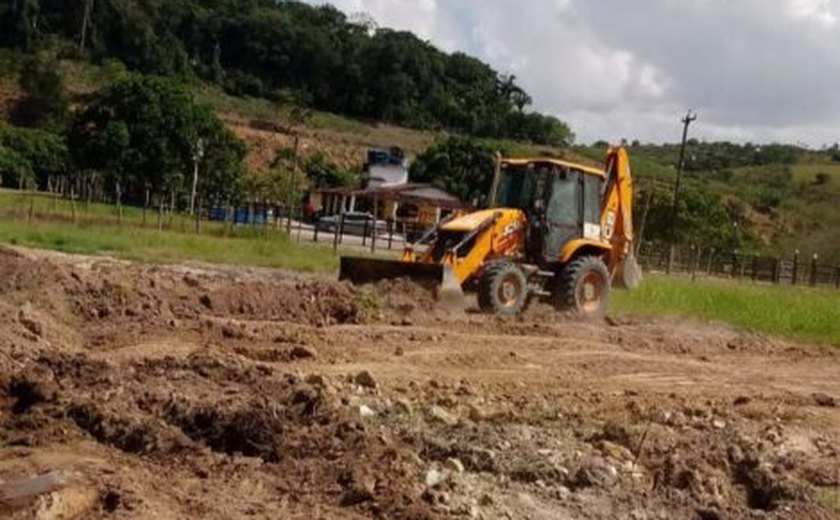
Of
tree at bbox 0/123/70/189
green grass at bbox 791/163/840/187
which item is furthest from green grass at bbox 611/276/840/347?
green grass at bbox 791/163/840/187

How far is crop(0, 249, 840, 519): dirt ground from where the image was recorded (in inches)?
279

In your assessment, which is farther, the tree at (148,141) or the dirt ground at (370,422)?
the tree at (148,141)

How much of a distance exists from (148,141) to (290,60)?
63.9 metres

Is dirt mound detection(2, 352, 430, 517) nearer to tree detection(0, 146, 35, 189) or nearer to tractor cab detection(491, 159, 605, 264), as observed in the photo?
tractor cab detection(491, 159, 605, 264)

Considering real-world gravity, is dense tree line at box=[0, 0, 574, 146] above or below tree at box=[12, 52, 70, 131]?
above

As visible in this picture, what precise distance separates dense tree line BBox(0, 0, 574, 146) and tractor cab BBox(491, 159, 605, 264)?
101 metres

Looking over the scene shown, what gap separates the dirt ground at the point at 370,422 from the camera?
23.2 feet

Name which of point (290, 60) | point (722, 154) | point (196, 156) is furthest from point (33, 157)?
point (722, 154)

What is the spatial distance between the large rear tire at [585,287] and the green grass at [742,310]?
6.35 ft

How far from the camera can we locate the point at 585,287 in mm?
18781

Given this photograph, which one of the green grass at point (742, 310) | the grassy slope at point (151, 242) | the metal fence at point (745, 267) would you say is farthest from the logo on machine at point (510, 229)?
the metal fence at point (745, 267)

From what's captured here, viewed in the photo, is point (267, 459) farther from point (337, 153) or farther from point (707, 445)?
point (337, 153)

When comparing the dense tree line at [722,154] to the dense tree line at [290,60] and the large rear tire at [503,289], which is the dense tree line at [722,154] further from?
the large rear tire at [503,289]

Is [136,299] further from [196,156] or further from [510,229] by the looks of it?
[196,156]
